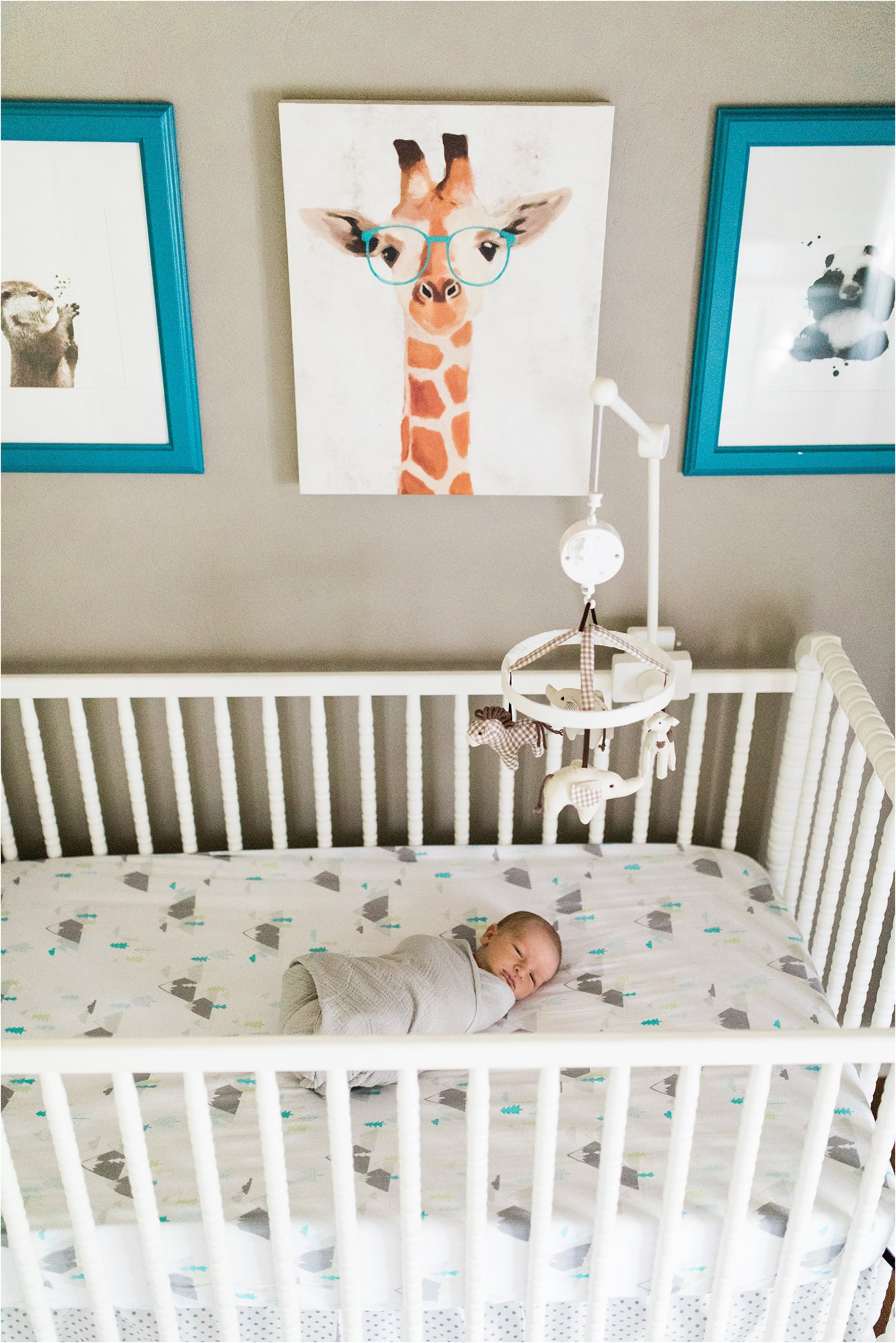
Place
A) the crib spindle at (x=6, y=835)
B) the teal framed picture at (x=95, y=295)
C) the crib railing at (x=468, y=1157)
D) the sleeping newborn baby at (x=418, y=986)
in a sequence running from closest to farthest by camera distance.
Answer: the crib railing at (x=468, y=1157)
the sleeping newborn baby at (x=418, y=986)
the teal framed picture at (x=95, y=295)
the crib spindle at (x=6, y=835)

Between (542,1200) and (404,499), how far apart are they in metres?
1.09

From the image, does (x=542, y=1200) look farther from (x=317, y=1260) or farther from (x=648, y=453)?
(x=648, y=453)

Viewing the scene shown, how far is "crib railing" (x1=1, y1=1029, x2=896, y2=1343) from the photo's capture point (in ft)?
3.43

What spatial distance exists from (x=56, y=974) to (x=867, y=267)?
1.69 meters

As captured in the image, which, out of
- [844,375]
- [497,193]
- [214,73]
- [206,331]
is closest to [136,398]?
[206,331]

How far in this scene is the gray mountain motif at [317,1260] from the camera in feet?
4.02

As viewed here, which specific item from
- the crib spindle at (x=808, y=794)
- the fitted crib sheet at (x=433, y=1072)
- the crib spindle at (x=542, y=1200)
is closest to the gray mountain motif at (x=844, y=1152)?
the fitted crib sheet at (x=433, y=1072)

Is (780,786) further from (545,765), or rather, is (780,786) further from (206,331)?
(206,331)

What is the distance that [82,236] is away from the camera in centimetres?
156

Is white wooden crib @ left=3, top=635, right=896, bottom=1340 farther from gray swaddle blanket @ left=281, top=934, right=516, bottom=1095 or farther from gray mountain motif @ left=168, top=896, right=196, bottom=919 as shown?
gray mountain motif @ left=168, top=896, right=196, bottom=919

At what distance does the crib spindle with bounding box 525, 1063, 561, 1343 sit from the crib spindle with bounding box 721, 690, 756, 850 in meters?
0.83

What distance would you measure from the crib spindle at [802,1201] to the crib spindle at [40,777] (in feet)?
4.48

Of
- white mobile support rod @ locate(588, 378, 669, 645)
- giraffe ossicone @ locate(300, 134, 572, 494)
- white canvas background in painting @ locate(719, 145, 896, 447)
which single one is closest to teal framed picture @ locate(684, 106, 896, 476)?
white canvas background in painting @ locate(719, 145, 896, 447)

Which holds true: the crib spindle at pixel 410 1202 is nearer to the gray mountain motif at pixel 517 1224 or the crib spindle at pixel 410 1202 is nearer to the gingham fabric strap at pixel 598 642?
the gray mountain motif at pixel 517 1224
